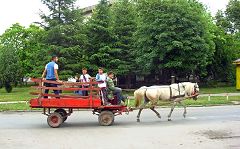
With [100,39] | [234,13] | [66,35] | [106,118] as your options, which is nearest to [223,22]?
[234,13]

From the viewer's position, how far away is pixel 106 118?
1479 centimetres

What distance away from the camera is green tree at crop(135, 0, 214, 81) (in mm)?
35094

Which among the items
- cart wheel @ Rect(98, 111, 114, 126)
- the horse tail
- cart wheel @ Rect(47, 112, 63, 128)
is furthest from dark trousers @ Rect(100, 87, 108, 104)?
cart wheel @ Rect(47, 112, 63, 128)

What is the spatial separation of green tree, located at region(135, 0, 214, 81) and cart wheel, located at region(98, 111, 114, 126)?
20.4 m

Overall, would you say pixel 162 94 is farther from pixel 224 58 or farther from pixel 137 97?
pixel 224 58

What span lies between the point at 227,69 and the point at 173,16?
1850 centimetres

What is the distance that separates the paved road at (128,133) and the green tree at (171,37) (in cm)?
1827

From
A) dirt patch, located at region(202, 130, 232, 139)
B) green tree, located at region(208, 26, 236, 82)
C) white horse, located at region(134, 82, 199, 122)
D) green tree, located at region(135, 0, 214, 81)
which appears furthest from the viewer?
green tree, located at region(208, 26, 236, 82)

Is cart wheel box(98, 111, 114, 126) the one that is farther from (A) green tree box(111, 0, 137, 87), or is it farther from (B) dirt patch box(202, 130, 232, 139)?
(A) green tree box(111, 0, 137, 87)

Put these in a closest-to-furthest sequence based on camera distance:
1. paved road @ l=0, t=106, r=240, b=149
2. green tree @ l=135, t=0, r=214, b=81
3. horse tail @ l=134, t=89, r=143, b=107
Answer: paved road @ l=0, t=106, r=240, b=149
horse tail @ l=134, t=89, r=143, b=107
green tree @ l=135, t=0, r=214, b=81

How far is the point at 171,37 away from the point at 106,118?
853 inches

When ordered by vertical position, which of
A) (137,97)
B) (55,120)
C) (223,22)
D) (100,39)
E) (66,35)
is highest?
(223,22)

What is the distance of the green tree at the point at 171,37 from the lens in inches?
1382

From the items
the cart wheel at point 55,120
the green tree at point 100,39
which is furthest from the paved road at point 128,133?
the green tree at point 100,39
